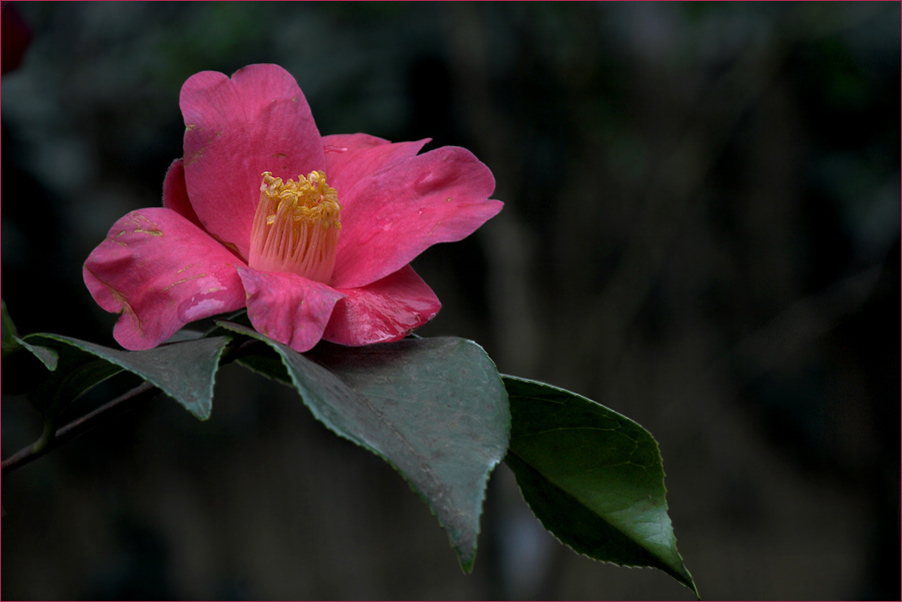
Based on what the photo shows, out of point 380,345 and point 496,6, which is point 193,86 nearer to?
point 380,345

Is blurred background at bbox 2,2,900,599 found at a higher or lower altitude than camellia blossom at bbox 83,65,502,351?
lower

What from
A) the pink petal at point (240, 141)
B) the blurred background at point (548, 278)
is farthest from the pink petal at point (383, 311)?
the blurred background at point (548, 278)

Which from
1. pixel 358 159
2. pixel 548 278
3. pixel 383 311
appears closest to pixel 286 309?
pixel 383 311

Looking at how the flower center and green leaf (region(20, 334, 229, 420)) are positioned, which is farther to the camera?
the flower center

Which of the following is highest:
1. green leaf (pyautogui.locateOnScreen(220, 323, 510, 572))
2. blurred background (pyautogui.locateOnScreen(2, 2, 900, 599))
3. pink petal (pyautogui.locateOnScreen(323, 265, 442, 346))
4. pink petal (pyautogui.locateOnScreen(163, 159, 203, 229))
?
pink petal (pyautogui.locateOnScreen(163, 159, 203, 229))

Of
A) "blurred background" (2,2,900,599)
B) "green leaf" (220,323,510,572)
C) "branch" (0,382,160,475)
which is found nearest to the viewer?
"green leaf" (220,323,510,572)

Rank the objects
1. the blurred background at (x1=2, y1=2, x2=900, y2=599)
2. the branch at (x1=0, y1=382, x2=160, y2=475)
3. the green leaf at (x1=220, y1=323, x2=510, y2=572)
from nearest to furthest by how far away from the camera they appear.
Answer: the green leaf at (x1=220, y1=323, x2=510, y2=572)
the branch at (x1=0, y1=382, x2=160, y2=475)
the blurred background at (x1=2, y1=2, x2=900, y2=599)

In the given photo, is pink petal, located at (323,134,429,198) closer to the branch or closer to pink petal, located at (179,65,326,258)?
pink petal, located at (179,65,326,258)

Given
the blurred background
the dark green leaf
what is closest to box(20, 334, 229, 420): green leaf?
the dark green leaf

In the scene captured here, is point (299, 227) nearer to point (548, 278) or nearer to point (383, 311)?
point (383, 311)
